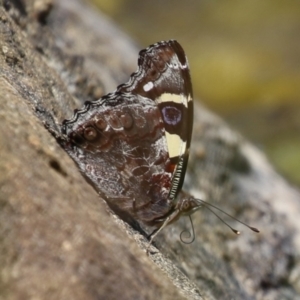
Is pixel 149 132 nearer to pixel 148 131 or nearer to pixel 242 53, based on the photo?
pixel 148 131

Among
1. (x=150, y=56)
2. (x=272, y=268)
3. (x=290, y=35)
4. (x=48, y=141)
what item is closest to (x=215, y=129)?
(x=272, y=268)

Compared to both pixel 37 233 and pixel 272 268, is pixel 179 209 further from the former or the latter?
pixel 272 268

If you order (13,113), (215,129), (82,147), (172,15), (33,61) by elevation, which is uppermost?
(172,15)

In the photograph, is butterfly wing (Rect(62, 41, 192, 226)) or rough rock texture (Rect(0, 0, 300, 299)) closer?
rough rock texture (Rect(0, 0, 300, 299))

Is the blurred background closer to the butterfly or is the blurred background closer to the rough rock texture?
the rough rock texture

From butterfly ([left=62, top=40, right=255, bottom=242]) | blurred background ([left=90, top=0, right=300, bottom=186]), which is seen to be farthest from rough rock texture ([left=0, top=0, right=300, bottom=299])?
blurred background ([left=90, top=0, right=300, bottom=186])
